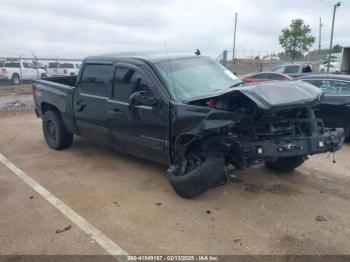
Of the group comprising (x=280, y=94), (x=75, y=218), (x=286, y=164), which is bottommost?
(x=75, y=218)

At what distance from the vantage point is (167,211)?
4.70 m

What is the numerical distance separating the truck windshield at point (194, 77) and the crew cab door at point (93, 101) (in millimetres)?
1082

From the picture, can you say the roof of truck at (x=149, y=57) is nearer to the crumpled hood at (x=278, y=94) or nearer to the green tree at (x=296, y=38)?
the crumpled hood at (x=278, y=94)

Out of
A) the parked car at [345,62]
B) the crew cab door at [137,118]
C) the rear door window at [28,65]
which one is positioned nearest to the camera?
the crew cab door at [137,118]

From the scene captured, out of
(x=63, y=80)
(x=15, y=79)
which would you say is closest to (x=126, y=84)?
(x=63, y=80)

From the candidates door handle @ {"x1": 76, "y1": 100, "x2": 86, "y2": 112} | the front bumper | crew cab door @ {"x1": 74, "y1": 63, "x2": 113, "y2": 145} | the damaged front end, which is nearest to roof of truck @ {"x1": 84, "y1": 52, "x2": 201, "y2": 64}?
crew cab door @ {"x1": 74, "y1": 63, "x2": 113, "y2": 145}

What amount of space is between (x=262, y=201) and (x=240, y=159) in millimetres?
611

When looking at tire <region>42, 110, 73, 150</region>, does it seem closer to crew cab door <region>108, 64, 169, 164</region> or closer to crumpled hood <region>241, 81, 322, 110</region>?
crew cab door <region>108, 64, 169, 164</region>

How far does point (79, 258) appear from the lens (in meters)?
3.66

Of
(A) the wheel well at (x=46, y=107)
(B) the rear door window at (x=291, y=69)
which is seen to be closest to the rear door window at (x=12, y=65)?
(B) the rear door window at (x=291, y=69)

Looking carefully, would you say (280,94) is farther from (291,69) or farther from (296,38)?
(296,38)

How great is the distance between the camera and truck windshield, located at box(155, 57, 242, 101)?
5250 mm

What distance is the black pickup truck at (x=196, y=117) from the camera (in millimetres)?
4582

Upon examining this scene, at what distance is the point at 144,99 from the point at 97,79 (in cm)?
152
